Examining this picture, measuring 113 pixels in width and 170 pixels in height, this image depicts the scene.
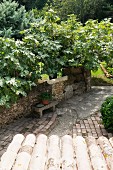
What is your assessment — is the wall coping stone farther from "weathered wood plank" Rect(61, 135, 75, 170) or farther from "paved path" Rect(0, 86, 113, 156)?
"weathered wood plank" Rect(61, 135, 75, 170)

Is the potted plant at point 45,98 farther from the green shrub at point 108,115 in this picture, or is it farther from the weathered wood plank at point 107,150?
the weathered wood plank at point 107,150

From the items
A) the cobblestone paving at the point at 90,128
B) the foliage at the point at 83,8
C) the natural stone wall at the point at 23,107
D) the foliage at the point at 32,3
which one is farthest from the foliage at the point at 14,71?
the foliage at the point at 32,3

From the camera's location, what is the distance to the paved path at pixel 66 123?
270 inches

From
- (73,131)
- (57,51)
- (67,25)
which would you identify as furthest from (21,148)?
(67,25)

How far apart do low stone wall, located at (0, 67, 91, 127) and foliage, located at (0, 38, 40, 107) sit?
0.45 m

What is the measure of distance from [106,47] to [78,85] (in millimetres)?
1824

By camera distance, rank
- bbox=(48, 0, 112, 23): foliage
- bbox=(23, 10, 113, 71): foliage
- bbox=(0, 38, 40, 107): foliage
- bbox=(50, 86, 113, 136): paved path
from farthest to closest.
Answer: bbox=(48, 0, 112, 23): foliage
bbox=(23, 10, 113, 71): foliage
bbox=(50, 86, 113, 136): paved path
bbox=(0, 38, 40, 107): foliage

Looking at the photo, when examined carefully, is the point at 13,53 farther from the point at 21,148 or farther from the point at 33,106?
the point at 21,148

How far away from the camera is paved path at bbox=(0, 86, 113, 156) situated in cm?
687

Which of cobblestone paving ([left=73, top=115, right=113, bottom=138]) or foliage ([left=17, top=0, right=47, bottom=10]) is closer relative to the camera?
cobblestone paving ([left=73, top=115, right=113, bottom=138])

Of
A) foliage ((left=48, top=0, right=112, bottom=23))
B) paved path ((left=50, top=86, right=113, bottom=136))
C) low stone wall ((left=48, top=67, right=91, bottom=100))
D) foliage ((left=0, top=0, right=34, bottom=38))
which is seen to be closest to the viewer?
paved path ((left=50, top=86, right=113, bottom=136))

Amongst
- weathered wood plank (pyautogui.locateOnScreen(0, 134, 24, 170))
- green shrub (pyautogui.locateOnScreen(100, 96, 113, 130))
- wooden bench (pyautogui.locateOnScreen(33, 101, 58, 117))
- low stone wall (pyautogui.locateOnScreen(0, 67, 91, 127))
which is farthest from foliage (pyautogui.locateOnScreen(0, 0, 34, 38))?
weathered wood plank (pyautogui.locateOnScreen(0, 134, 24, 170))

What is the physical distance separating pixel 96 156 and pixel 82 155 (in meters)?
0.16

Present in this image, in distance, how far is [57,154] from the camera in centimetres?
283
